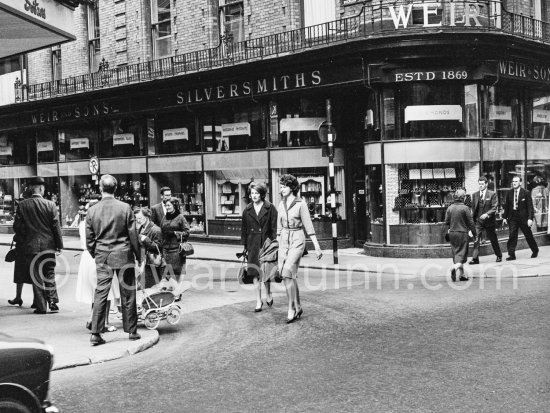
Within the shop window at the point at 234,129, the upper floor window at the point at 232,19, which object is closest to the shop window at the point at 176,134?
the shop window at the point at 234,129

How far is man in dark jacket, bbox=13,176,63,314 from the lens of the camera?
446 inches

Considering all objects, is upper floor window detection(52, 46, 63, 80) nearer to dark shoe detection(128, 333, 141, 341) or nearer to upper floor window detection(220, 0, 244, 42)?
upper floor window detection(220, 0, 244, 42)

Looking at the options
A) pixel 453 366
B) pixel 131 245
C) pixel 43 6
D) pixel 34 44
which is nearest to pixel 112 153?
pixel 34 44

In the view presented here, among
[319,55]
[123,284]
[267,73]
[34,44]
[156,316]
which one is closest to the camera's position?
[123,284]

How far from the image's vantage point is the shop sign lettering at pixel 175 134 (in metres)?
Result: 24.0

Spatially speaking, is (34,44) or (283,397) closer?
(283,397)

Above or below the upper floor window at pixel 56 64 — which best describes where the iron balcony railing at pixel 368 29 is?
below

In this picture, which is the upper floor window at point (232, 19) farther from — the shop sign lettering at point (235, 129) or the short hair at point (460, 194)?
the short hair at point (460, 194)

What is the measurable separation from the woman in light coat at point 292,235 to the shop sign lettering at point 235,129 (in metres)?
11.5

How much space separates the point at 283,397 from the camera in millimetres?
6395

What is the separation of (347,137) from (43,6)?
11572 millimetres

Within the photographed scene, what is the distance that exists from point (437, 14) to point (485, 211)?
4912 mm

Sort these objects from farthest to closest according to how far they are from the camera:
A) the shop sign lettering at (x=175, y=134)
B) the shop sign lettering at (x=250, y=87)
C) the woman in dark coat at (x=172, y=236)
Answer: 1. the shop sign lettering at (x=175, y=134)
2. the shop sign lettering at (x=250, y=87)
3. the woman in dark coat at (x=172, y=236)

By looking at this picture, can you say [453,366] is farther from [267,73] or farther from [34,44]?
[267,73]
